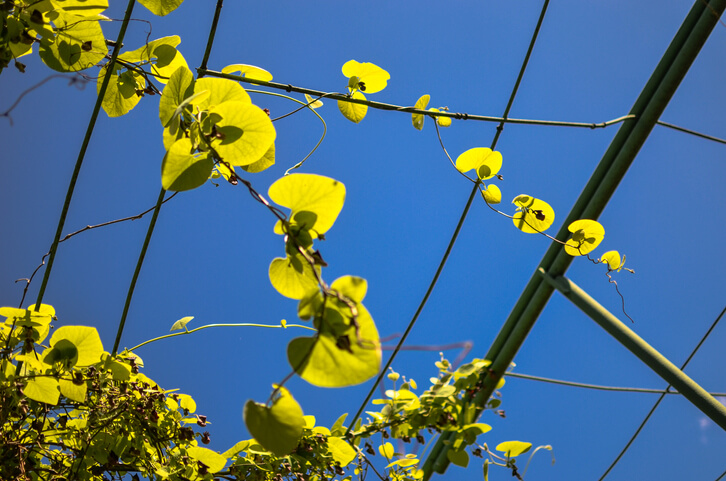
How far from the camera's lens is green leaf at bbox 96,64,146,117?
704 millimetres

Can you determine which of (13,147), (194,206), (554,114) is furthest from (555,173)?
(13,147)

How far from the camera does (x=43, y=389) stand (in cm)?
71

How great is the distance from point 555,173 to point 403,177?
57 cm

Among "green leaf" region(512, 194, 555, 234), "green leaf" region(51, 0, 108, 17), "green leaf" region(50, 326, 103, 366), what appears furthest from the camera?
"green leaf" region(512, 194, 555, 234)

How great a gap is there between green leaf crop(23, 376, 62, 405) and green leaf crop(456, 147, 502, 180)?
74 centimetres

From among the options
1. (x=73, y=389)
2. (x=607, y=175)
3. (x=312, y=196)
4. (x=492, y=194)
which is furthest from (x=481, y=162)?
(x=73, y=389)

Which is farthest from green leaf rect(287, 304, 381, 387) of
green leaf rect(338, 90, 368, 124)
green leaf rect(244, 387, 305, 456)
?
green leaf rect(338, 90, 368, 124)

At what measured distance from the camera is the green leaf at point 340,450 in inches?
37.6

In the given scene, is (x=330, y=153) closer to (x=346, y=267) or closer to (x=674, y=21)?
(x=346, y=267)

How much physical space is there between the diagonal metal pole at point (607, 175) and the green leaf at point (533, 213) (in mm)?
207

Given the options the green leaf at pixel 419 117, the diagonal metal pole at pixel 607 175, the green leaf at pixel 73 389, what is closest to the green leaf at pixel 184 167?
the green leaf at pixel 73 389

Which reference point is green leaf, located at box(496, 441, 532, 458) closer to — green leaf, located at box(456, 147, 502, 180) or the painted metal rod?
the painted metal rod

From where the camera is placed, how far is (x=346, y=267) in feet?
5.82

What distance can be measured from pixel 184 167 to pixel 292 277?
147 millimetres
